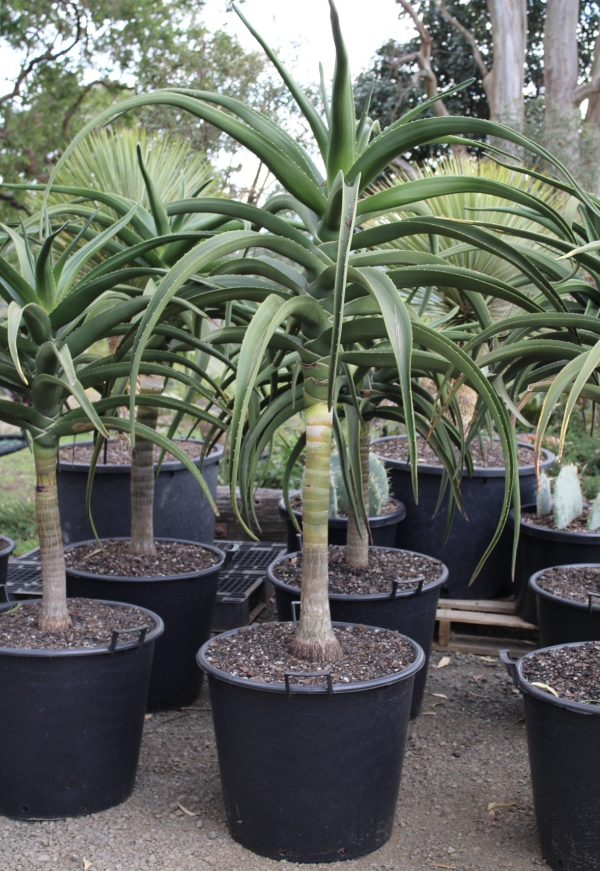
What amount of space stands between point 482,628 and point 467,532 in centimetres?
38

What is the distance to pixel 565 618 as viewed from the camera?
269 centimetres

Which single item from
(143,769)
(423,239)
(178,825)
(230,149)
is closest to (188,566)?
(143,769)

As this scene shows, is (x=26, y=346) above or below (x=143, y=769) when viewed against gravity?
above

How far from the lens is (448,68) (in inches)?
508

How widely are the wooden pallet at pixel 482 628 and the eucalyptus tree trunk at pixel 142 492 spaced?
116cm

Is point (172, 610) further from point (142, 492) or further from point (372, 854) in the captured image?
point (372, 854)

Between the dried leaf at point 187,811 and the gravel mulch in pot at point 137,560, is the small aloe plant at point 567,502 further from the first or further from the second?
the dried leaf at point 187,811

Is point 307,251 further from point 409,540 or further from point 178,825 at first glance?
point 409,540

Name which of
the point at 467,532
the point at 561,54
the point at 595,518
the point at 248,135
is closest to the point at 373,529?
the point at 467,532

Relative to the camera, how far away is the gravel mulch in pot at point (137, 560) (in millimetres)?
2881

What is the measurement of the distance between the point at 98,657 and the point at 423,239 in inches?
98.8

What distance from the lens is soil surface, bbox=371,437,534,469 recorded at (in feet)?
13.1

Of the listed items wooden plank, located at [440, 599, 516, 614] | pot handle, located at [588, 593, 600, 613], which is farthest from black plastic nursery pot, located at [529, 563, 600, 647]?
wooden plank, located at [440, 599, 516, 614]

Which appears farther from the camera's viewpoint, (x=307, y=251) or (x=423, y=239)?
(x=423, y=239)
